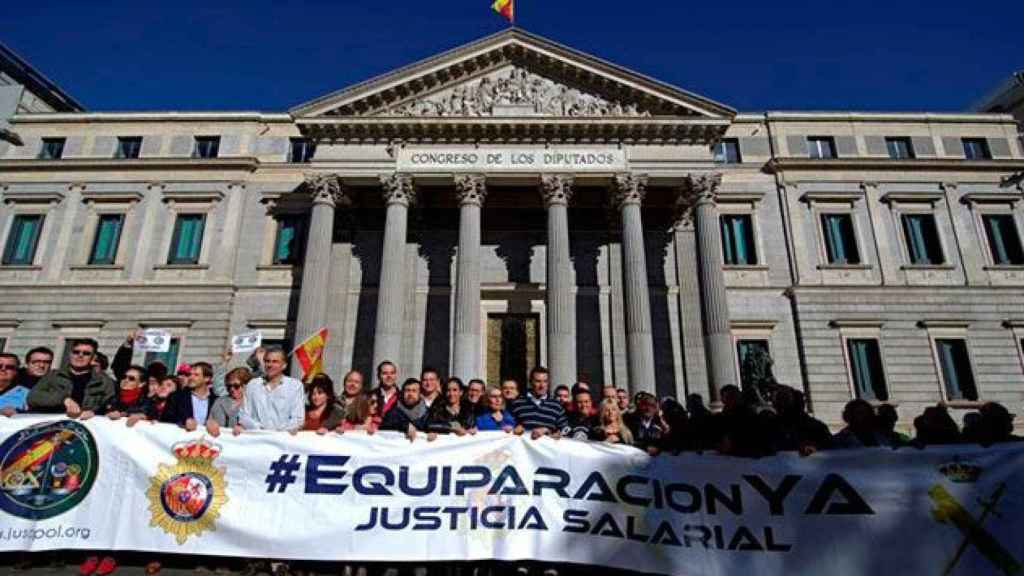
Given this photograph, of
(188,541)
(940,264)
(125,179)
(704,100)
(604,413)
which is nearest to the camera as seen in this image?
(188,541)

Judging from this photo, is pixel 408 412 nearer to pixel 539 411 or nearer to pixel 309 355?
pixel 539 411

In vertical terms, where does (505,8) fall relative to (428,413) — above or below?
above

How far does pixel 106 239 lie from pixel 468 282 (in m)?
16.8

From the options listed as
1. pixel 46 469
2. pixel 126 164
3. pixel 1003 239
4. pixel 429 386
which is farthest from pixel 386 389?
pixel 1003 239

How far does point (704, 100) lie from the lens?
20891 millimetres

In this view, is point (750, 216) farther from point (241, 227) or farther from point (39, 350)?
point (39, 350)

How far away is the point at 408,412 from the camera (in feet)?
22.4

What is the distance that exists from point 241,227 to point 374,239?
19.3 ft

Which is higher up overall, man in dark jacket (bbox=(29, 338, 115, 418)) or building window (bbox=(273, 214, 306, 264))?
building window (bbox=(273, 214, 306, 264))

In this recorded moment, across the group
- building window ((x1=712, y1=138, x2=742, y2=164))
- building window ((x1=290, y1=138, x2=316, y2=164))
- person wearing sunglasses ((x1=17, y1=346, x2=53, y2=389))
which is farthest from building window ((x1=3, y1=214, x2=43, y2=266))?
building window ((x1=712, y1=138, x2=742, y2=164))

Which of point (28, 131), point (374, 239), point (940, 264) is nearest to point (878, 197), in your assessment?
point (940, 264)

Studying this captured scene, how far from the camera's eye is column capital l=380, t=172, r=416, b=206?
20266 mm

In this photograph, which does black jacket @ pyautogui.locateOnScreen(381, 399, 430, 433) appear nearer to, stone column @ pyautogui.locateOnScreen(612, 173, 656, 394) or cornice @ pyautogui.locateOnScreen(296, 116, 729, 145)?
stone column @ pyautogui.locateOnScreen(612, 173, 656, 394)

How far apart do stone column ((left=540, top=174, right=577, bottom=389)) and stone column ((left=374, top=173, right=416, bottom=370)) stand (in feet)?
17.0
